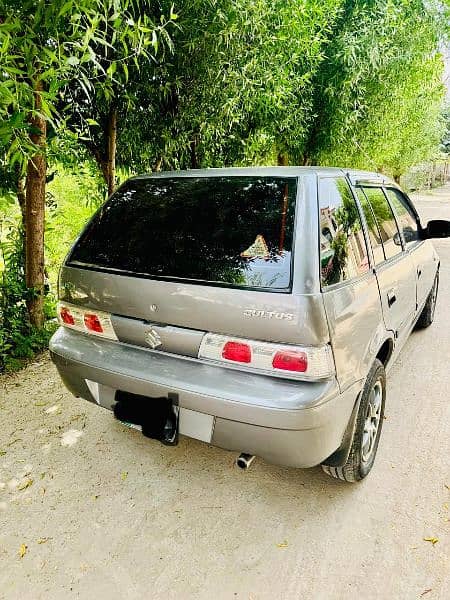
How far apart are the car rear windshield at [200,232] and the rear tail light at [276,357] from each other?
0.79 feet

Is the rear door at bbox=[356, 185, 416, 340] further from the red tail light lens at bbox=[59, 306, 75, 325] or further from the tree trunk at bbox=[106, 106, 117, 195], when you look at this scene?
the tree trunk at bbox=[106, 106, 117, 195]

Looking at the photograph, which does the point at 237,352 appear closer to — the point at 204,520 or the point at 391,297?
the point at 204,520

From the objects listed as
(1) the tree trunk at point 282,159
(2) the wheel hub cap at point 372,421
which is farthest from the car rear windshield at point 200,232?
(1) the tree trunk at point 282,159

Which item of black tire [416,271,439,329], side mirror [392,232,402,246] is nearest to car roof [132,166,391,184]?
side mirror [392,232,402,246]

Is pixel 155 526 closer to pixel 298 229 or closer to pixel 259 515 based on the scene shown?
pixel 259 515

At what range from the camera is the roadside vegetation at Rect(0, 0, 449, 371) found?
2324mm

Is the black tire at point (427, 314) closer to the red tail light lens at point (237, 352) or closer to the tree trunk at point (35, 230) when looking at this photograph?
the red tail light lens at point (237, 352)

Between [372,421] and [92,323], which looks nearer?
[92,323]

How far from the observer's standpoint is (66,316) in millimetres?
2266

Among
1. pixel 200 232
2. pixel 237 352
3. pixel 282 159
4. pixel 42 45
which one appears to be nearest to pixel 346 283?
pixel 237 352

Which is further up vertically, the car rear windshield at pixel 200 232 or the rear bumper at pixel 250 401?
the car rear windshield at pixel 200 232

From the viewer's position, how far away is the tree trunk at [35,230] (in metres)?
3.41

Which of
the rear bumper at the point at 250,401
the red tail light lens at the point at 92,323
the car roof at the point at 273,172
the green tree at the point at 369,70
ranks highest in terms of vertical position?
the green tree at the point at 369,70

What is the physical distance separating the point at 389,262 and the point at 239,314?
4.24 ft
